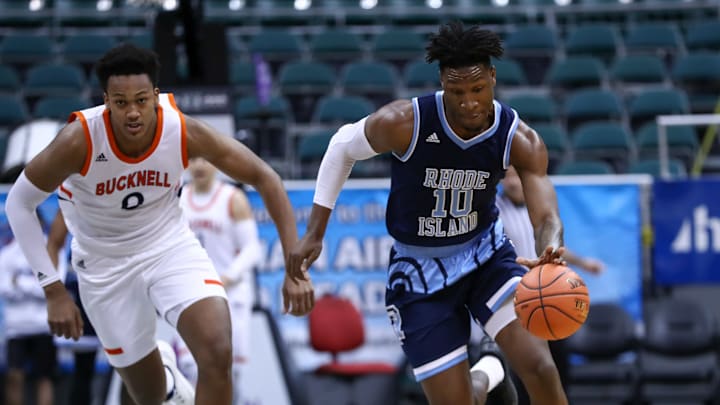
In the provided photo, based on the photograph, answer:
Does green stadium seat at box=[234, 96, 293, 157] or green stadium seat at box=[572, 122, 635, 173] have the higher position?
green stadium seat at box=[234, 96, 293, 157]

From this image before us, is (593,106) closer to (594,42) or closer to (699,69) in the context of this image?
(699,69)

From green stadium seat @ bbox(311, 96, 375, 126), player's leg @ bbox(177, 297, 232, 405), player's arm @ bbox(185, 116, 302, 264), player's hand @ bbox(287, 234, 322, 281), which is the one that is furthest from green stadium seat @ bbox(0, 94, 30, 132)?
player's hand @ bbox(287, 234, 322, 281)

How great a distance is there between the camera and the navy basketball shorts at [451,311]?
4.72m

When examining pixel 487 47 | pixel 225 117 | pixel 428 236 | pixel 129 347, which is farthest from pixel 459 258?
pixel 225 117

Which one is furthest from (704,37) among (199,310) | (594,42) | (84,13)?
(199,310)

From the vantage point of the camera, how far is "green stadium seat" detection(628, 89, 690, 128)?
12398 mm

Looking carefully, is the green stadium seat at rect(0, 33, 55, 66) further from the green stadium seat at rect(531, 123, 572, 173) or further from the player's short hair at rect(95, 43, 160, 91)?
the player's short hair at rect(95, 43, 160, 91)

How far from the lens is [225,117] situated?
895cm

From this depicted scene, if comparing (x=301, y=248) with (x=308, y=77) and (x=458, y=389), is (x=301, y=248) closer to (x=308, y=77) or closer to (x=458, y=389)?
(x=458, y=389)

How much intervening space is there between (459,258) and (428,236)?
0.58 ft

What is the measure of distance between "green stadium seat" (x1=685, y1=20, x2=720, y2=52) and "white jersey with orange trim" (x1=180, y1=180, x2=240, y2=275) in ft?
27.4

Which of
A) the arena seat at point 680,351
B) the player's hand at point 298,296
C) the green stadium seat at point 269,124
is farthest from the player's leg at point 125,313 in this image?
the green stadium seat at point 269,124

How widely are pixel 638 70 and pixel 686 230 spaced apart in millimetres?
4914

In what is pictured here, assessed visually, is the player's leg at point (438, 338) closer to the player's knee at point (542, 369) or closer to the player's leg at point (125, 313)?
the player's knee at point (542, 369)
